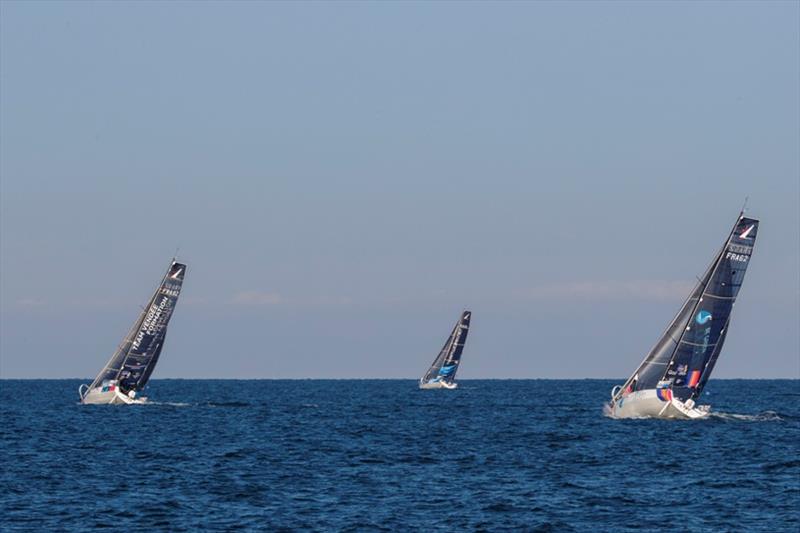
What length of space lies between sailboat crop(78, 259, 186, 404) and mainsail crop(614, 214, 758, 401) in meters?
34.2

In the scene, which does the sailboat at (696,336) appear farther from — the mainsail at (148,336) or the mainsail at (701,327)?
the mainsail at (148,336)

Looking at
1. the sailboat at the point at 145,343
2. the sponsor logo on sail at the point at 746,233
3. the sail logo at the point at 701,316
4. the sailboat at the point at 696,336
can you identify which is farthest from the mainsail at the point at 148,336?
the sponsor logo on sail at the point at 746,233

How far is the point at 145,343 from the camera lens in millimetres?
85000

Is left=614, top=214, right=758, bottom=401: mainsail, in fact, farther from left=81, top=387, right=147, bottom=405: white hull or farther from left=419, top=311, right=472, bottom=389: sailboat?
left=419, top=311, right=472, bottom=389: sailboat

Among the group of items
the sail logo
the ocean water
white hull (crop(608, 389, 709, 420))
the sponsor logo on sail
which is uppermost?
the sponsor logo on sail

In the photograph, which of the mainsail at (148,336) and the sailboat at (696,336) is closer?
the sailboat at (696,336)

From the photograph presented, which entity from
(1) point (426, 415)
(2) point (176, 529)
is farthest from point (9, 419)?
(2) point (176, 529)

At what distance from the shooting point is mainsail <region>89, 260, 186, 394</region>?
84750 millimetres

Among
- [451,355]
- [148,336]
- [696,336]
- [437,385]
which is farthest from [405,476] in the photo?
[437,385]

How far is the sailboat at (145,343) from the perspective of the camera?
8475 cm

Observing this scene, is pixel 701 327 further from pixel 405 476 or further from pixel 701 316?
pixel 405 476

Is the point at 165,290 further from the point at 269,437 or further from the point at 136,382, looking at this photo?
the point at 269,437

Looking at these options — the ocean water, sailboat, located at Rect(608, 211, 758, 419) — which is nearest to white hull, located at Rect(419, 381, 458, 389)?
the ocean water

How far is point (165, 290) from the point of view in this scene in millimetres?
85750
